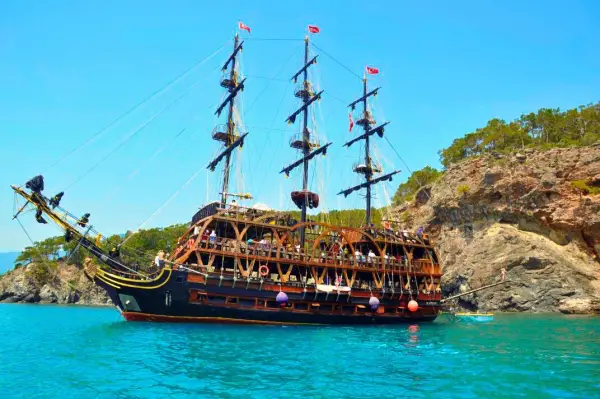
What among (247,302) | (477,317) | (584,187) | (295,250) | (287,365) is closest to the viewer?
(287,365)

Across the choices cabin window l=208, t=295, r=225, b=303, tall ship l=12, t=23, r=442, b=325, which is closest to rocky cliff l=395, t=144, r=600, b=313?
tall ship l=12, t=23, r=442, b=325

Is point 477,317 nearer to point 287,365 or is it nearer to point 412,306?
point 412,306

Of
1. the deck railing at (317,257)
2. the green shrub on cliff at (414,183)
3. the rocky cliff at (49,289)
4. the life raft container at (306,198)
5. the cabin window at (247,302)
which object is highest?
the green shrub on cliff at (414,183)

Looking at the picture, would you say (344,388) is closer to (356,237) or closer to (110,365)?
(110,365)

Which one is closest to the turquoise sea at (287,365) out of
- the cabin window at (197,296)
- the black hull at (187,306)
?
the black hull at (187,306)

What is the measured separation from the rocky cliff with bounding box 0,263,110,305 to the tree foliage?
6229cm

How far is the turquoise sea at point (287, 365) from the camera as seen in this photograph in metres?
9.48

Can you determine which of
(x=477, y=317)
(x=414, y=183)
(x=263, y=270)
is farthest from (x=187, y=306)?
(x=414, y=183)

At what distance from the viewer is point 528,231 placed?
4369 centimetres

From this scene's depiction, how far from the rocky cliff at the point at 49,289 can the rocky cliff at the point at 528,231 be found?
53.1m

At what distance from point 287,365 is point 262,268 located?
11196 millimetres

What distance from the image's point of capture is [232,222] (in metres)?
23.7

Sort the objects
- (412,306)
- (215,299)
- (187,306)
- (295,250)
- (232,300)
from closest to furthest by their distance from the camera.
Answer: (187,306), (215,299), (232,300), (295,250), (412,306)

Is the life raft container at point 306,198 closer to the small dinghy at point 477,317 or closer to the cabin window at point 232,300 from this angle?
the cabin window at point 232,300
